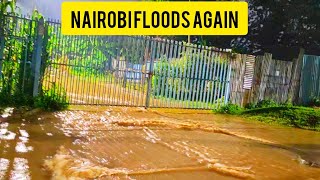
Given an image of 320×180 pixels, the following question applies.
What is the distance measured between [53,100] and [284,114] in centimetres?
662

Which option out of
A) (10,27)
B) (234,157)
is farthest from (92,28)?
(234,157)

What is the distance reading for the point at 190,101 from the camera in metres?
10.0

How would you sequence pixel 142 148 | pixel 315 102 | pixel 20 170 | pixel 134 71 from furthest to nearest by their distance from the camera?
pixel 315 102 → pixel 134 71 → pixel 142 148 → pixel 20 170

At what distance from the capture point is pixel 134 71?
893 centimetres

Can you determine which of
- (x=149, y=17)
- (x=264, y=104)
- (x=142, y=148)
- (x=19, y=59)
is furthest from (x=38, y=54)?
(x=264, y=104)

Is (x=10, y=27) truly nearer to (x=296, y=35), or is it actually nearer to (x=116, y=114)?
(x=116, y=114)

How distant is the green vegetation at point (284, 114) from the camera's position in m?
9.37

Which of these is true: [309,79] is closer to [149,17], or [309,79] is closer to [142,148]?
[149,17]

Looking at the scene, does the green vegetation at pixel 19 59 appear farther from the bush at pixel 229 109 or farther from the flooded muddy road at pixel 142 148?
the bush at pixel 229 109

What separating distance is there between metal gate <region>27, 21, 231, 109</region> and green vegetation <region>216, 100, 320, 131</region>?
0.61 meters

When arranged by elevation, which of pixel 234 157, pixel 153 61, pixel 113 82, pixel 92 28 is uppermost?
pixel 92 28

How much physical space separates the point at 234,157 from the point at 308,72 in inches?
353

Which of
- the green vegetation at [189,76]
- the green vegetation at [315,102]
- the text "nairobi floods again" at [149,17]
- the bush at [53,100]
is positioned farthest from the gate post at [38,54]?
the green vegetation at [315,102]

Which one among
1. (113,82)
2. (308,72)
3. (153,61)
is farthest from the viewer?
(308,72)
